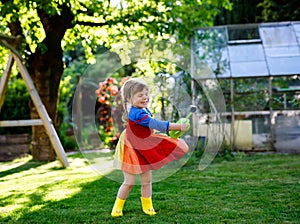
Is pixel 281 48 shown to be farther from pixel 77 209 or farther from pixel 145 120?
pixel 77 209

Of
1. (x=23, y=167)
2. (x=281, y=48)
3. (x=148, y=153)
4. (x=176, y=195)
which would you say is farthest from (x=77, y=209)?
(x=281, y=48)

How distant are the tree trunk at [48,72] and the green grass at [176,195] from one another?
97cm

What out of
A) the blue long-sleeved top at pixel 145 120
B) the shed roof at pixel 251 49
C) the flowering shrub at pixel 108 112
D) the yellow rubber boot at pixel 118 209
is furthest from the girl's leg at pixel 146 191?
the shed roof at pixel 251 49

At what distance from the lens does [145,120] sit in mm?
3861

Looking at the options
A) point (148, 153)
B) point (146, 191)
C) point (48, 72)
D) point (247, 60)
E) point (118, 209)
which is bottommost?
point (118, 209)

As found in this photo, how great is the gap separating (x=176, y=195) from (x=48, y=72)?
14.2 feet

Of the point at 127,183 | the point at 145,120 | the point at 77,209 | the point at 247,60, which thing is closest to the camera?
the point at 145,120

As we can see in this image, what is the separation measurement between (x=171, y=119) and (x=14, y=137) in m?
5.36

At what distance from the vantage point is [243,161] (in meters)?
7.71

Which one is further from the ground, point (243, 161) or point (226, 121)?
point (226, 121)

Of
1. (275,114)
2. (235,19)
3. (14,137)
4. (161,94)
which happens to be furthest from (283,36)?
(14,137)

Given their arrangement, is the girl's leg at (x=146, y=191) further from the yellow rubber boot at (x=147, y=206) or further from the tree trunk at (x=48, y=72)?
the tree trunk at (x=48, y=72)

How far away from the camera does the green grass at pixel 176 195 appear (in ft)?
12.8

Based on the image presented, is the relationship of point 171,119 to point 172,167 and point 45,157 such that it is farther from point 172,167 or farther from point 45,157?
point 45,157
